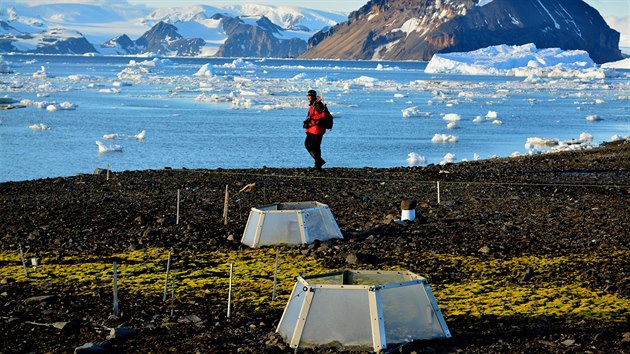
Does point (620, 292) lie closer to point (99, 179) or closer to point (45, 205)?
point (45, 205)

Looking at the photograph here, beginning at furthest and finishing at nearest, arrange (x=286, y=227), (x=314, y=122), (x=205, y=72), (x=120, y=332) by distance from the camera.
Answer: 1. (x=205, y=72)
2. (x=314, y=122)
3. (x=286, y=227)
4. (x=120, y=332)

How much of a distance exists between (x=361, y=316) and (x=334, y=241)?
365 centimetres

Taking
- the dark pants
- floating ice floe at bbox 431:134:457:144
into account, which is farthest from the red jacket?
floating ice floe at bbox 431:134:457:144

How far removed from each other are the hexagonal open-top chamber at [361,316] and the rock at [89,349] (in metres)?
1.19

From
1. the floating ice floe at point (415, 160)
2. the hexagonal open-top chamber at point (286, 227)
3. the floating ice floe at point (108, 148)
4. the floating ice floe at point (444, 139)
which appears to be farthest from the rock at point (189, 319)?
the floating ice floe at point (444, 139)

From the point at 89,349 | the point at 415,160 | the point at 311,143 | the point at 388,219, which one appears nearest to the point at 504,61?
the point at 415,160

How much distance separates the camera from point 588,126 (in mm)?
41781

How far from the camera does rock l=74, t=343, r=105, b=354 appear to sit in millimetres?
6137

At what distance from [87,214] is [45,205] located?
1.32 meters

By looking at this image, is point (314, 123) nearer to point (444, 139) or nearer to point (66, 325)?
point (66, 325)

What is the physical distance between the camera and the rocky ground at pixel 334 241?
6.61m

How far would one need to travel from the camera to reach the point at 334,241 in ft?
32.5

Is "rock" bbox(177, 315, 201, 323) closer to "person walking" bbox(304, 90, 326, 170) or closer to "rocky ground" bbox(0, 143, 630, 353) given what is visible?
"rocky ground" bbox(0, 143, 630, 353)

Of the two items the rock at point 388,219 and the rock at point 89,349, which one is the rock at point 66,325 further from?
the rock at point 388,219
